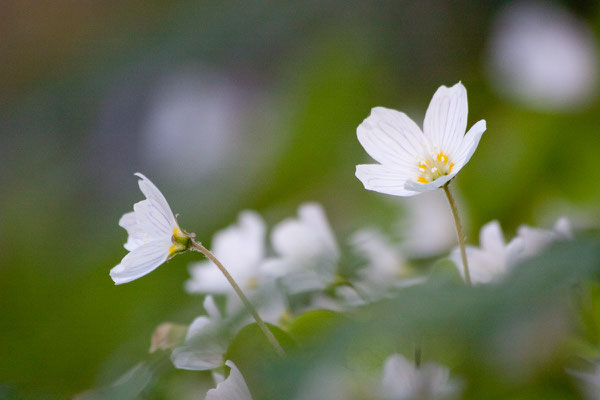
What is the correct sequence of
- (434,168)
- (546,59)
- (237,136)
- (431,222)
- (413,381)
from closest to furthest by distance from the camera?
(413,381), (434,168), (431,222), (546,59), (237,136)

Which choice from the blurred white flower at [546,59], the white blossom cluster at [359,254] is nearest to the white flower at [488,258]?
the white blossom cluster at [359,254]

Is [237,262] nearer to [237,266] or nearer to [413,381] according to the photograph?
[237,266]

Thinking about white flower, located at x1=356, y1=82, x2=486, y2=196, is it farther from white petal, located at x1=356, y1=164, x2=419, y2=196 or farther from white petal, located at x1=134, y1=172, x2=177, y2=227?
white petal, located at x1=134, y1=172, x2=177, y2=227

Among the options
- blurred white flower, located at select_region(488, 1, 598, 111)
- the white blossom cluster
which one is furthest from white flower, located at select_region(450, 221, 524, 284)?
blurred white flower, located at select_region(488, 1, 598, 111)

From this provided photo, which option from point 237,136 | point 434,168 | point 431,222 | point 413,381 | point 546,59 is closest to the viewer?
point 413,381

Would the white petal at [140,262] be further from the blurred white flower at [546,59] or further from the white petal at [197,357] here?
the blurred white flower at [546,59]

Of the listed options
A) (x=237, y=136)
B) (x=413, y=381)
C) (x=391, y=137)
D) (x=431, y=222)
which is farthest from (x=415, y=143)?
(x=237, y=136)
